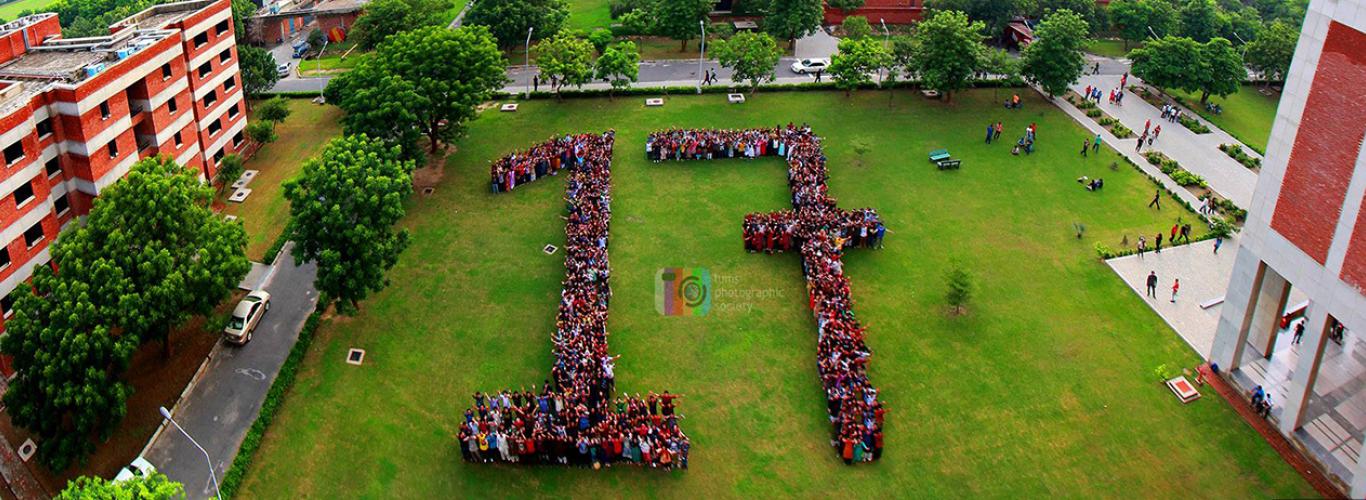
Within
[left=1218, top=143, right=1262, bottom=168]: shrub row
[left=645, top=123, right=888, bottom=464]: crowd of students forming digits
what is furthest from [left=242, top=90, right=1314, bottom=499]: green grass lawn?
[left=1218, top=143, right=1262, bottom=168]: shrub row

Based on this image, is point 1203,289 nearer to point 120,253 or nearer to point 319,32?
point 120,253

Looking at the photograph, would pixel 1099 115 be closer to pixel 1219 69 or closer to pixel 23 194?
pixel 1219 69

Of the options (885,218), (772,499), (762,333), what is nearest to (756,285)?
(762,333)

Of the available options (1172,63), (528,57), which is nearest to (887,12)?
(1172,63)

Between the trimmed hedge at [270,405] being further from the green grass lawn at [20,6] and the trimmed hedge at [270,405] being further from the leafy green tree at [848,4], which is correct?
the green grass lawn at [20,6]

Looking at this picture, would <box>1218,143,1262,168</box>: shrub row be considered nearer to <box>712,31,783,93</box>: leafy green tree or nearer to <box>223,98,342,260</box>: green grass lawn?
<box>712,31,783,93</box>: leafy green tree
